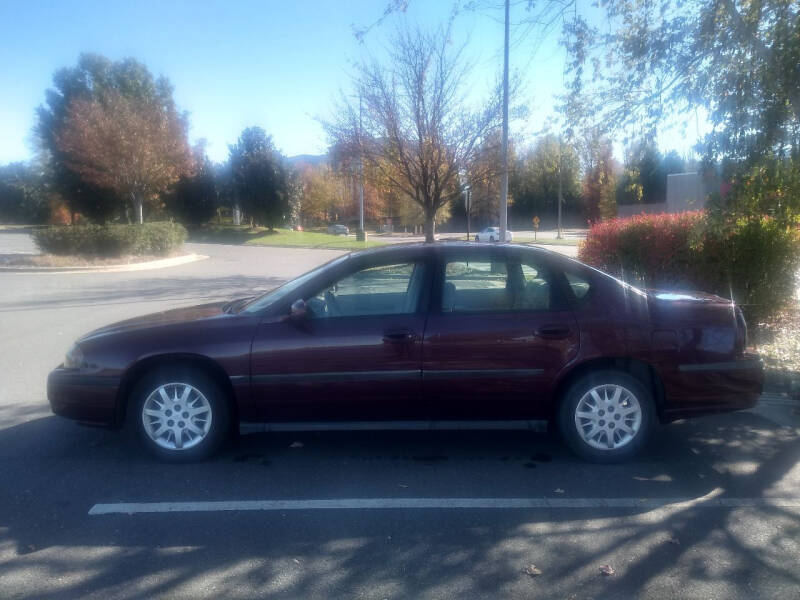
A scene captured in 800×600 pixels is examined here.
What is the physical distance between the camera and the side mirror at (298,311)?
4717 millimetres

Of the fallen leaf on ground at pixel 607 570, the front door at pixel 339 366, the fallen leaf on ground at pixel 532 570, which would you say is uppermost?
the front door at pixel 339 366

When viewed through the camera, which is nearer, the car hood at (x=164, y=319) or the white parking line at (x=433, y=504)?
the white parking line at (x=433, y=504)

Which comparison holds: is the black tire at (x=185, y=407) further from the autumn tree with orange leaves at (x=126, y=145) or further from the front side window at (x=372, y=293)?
the autumn tree with orange leaves at (x=126, y=145)

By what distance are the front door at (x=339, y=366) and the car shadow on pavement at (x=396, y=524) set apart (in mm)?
445

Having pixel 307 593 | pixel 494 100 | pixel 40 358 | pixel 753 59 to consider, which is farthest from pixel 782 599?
pixel 494 100

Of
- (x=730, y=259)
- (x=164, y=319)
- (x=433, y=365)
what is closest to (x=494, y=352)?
(x=433, y=365)

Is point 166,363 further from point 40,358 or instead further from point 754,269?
point 754,269

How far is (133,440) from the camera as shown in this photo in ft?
17.6

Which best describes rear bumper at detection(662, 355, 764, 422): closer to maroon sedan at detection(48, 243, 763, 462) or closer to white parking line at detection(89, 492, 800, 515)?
maroon sedan at detection(48, 243, 763, 462)

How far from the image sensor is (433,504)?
165 inches

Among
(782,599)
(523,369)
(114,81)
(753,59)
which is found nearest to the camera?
(782,599)

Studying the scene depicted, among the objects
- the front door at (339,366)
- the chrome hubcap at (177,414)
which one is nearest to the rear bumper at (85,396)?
the chrome hubcap at (177,414)

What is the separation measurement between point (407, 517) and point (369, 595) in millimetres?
842

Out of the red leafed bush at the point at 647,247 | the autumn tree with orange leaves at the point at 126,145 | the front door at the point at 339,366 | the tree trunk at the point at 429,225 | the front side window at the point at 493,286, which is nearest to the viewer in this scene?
the front door at the point at 339,366
